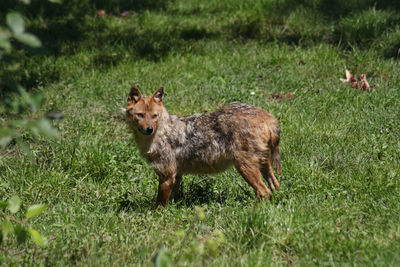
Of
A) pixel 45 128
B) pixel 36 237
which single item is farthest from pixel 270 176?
pixel 45 128

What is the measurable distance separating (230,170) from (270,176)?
0.74 m

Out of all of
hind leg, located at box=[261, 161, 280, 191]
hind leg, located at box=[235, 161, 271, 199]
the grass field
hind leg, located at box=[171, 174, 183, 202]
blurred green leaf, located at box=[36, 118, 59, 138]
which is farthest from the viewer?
hind leg, located at box=[171, 174, 183, 202]

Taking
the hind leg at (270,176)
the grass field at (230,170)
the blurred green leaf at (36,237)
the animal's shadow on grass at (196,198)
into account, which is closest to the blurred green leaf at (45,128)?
the grass field at (230,170)

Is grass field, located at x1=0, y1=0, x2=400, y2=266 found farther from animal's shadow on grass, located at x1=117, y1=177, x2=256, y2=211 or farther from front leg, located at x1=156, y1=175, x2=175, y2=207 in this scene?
front leg, located at x1=156, y1=175, x2=175, y2=207

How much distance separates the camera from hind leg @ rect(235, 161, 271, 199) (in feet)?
16.7

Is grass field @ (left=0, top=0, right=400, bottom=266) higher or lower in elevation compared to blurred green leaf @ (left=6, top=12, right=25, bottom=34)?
lower

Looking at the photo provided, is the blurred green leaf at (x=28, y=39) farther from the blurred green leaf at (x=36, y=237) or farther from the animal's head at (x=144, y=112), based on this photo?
the animal's head at (x=144, y=112)

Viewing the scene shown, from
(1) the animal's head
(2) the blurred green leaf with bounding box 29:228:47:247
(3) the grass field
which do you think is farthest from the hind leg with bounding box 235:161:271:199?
(2) the blurred green leaf with bounding box 29:228:47:247

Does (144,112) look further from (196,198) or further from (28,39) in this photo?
(28,39)

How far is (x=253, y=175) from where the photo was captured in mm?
5105

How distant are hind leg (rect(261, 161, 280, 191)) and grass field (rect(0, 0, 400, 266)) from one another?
0.14m

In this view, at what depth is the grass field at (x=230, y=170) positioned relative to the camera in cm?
407

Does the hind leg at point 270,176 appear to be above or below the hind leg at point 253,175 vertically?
below

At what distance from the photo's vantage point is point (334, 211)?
181 inches
